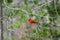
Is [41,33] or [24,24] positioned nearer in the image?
[41,33]

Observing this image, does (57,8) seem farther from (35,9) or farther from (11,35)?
(11,35)

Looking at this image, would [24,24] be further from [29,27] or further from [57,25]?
[57,25]

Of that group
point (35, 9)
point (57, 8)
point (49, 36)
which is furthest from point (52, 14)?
point (35, 9)

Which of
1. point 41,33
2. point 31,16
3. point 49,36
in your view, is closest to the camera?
point 31,16

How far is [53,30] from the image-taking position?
A: 7.67ft

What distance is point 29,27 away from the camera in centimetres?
251

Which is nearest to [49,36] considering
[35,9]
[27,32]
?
[27,32]

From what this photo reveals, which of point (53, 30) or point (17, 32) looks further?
point (17, 32)

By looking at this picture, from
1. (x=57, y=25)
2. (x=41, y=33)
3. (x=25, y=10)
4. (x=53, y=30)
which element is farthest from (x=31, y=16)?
(x=57, y=25)

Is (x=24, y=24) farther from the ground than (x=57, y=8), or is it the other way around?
(x=57, y=8)

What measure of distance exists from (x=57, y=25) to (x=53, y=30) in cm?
20

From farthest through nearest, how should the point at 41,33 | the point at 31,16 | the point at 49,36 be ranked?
the point at 49,36, the point at 41,33, the point at 31,16

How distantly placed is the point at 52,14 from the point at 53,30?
24cm

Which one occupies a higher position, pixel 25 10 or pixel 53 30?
pixel 25 10
